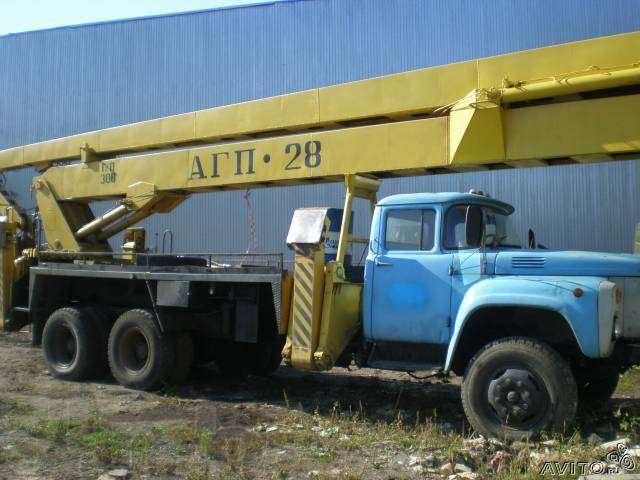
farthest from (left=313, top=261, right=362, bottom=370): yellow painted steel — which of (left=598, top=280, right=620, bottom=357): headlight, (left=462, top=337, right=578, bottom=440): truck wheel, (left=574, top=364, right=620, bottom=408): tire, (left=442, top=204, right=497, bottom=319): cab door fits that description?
(left=598, top=280, right=620, bottom=357): headlight

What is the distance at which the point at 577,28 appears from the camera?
52.4 feet

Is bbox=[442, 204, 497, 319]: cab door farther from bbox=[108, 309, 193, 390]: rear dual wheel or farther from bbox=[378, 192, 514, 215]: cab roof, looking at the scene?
bbox=[108, 309, 193, 390]: rear dual wheel

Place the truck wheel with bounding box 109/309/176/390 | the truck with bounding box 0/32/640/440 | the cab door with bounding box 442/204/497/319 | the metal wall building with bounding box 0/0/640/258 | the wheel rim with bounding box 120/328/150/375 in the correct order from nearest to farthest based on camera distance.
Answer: the truck with bounding box 0/32/640/440
the cab door with bounding box 442/204/497/319
the truck wheel with bounding box 109/309/176/390
the wheel rim with bounding box 120/328/150/375
the metal wall building with bounding box 0/0/640/258

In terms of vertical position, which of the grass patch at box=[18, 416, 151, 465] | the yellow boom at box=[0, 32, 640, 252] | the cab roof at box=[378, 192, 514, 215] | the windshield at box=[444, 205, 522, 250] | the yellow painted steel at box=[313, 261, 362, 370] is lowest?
the grass patch at box=[18, 416, 151, 465]

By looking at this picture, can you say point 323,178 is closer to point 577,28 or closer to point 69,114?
point 577,28

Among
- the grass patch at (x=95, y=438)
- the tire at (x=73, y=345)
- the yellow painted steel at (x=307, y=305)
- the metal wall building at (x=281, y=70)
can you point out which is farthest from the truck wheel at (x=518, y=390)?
the metal wall building at (x=281, y=70)

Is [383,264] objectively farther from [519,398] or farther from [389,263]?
[519,398]

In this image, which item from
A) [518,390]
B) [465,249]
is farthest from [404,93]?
[518,390]

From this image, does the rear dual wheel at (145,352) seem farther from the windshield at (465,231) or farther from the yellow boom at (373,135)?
the windshield at (465,231)

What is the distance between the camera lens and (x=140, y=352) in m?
8.75

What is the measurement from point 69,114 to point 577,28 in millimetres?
15427

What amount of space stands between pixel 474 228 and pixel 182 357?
413cm

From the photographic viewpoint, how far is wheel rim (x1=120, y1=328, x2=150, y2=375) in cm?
863

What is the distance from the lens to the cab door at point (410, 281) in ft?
21.1
